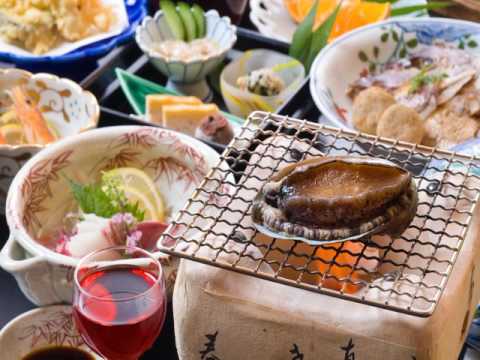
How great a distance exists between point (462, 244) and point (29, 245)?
67cm

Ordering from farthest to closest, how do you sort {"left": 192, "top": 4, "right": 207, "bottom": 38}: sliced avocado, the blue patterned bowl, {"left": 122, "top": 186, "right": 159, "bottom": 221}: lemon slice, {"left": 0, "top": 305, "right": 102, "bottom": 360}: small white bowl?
1. {"left": 192, "top": 4, "right": 207, "bottom": 38}: sliced avocado
2. the blue patterned bowl
3. {"left": 122, "top": 186, "right": 159, "bottom": 221}: lemon slice
4. {"left": 0, "top": 305, "right": 102, "bottom": 360}: small white bowl

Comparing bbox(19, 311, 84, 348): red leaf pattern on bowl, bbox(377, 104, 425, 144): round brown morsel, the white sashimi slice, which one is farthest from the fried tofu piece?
bbox(19, 311, 84, 348): red leaf pattern on bowl

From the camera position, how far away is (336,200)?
857 mm

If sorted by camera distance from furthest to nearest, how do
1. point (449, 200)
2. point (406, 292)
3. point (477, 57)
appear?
1. point (477, 57)
2. point (449, 200)
3. point (406, 292)

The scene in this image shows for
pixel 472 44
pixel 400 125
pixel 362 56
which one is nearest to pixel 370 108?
pixel 400 125

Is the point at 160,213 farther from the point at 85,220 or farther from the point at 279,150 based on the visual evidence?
the point at 279,150

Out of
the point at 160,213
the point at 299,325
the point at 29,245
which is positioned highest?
the point at 299,325

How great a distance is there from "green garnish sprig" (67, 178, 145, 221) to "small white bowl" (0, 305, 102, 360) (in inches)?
8.7

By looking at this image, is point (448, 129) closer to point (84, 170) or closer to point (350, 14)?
point (350, 14)

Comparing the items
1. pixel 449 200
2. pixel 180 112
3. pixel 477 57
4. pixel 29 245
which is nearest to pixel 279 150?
pixel 449 200

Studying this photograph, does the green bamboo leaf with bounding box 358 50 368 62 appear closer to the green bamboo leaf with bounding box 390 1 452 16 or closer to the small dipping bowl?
the small dipping bowl

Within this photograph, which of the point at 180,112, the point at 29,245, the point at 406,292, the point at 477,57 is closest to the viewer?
the point at 406,292

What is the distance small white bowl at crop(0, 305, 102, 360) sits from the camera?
46.3 inches

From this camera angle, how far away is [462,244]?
2.96ft
